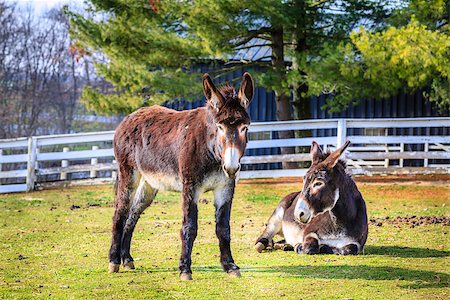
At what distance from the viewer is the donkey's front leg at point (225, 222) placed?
7.05m

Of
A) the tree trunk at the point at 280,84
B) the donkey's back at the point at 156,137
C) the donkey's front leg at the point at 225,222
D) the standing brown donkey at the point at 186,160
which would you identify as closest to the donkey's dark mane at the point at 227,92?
the standing brown donkey at the point at 186,160

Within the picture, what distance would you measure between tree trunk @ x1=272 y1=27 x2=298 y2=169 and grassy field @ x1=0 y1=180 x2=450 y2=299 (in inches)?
218

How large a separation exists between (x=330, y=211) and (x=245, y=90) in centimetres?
212

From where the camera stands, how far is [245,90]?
273 inches

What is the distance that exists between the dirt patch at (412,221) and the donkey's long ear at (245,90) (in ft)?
15.4

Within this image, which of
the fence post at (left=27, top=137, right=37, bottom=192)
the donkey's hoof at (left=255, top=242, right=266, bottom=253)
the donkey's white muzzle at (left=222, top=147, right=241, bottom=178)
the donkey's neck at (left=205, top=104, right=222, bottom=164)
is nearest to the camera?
the donkey's white muzzle at (left=222, top=147, right=241, bottom=178)

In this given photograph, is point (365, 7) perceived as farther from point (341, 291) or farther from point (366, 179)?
point (341, 291)

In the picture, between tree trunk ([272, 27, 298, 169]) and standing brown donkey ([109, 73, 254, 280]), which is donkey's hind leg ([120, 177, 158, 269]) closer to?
standing brown donkey ([109, 73, 254, 280])

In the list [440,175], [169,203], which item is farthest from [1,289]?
[440,175]

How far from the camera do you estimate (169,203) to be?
49.2ft

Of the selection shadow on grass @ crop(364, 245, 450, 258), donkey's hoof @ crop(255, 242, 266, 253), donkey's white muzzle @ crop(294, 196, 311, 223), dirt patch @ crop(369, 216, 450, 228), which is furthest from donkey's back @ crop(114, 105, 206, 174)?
dirt patch @ crop(369, 216, 450, 228)

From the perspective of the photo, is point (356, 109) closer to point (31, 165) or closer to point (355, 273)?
point (31, 165)

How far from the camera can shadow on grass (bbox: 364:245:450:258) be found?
8602 mm

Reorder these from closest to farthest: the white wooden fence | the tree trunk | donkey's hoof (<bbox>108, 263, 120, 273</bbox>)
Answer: donkey's hoof (<bbox>108, 263, 120, 273</bbox>) < the white wooden fence < the tree trunk
